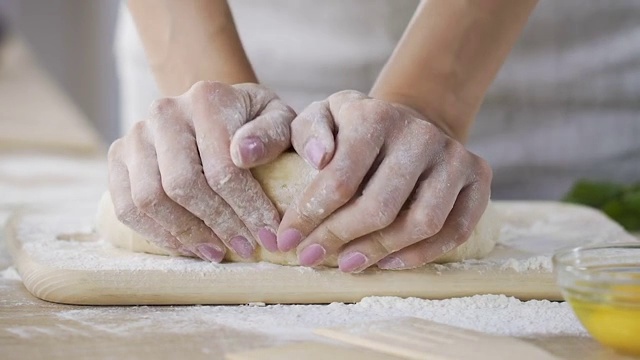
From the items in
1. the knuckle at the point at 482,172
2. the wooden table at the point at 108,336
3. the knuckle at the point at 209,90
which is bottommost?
the wooden table at the point at 108,336

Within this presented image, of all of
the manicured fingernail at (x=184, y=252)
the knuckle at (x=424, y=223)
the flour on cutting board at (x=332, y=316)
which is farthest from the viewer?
the manicured fingernail at (x=184, y=252)

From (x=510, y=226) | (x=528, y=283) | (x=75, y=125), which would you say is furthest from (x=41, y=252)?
(x=75, y=125)

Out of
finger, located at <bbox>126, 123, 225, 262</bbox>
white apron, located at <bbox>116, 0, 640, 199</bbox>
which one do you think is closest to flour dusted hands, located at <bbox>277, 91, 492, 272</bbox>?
finger, located at <bbox>126, 123, 225, 262</bbox>

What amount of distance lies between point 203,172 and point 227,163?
0.03 metres

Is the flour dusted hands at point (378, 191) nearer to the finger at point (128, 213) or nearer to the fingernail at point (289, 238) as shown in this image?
the fingernail at point (289, 238)

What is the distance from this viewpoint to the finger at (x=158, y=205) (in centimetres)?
103

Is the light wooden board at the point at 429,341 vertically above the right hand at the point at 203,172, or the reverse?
the right hand at the point at 203,172

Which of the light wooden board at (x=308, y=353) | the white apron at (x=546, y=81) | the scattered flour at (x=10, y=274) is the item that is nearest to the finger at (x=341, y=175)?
the light wooden board at (x=308, y=353)

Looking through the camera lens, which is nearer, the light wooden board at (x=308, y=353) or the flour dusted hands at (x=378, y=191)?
the light wooden board at (x=308, y=353)

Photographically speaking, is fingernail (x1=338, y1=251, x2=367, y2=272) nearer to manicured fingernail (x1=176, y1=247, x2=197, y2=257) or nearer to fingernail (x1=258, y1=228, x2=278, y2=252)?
fingernail (x1=258, y1=228, x2=278, y2=252)

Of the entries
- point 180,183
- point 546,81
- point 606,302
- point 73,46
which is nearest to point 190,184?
point 180,183

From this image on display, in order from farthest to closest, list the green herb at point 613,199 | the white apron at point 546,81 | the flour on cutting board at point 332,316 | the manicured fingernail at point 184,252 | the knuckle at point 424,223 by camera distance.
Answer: the white apron at point 546,81, the green herb at point 613,199, the manicured fingernail at point 184,252, the knuckle at point 424,223, the flour on cutting board at point 332,316

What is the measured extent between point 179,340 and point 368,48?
112 centimetres

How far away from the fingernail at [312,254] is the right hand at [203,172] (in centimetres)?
5
